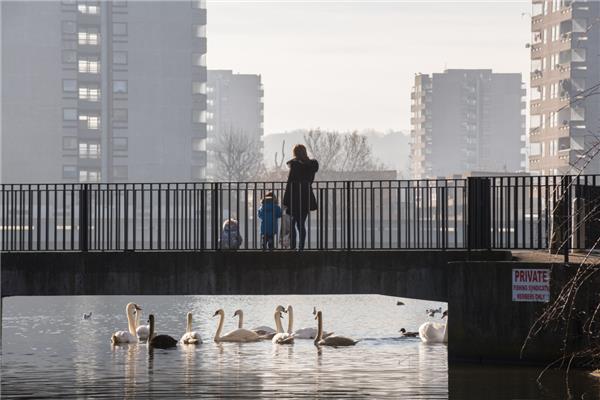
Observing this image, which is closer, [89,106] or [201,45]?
[89,106]

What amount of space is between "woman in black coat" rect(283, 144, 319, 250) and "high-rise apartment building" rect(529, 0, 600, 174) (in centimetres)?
11883

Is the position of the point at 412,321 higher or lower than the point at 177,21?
lower

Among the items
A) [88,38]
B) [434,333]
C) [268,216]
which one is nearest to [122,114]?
[88,38]

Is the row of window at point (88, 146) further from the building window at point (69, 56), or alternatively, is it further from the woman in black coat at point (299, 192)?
the woman in black coat at point (299, 192)

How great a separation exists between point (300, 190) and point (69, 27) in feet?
379

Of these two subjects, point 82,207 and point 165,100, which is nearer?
point 82,207

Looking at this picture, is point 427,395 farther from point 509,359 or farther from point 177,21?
point 177,21

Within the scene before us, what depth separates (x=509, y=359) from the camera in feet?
83.3

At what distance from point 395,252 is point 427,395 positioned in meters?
5.21

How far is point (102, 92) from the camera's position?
143375mm

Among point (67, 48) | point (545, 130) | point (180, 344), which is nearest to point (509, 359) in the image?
point (180, 344)

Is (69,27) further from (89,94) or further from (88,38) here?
(89,94)

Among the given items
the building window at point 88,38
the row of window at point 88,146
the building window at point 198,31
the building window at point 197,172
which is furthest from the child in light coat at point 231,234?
the building window at point 198,31

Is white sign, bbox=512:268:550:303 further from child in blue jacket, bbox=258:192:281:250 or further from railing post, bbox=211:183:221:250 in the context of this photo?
railing post, bbox=211:183:221:250
